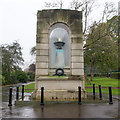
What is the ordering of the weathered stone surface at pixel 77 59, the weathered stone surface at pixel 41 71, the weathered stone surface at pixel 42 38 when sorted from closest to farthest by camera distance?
the weathered stone surface at pixel 41 71
the weathered stone surface at pixel 77 59
the weathered stone surface at pixel 42 38

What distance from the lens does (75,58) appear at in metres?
10.5

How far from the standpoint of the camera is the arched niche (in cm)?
1113

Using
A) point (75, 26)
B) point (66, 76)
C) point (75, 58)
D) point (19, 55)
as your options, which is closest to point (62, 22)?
point (75, 26)

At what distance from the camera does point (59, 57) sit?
11.2 metres

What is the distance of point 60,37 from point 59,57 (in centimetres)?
174

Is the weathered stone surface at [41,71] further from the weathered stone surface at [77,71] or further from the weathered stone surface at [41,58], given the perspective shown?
the weathered stone surface at [77,71]

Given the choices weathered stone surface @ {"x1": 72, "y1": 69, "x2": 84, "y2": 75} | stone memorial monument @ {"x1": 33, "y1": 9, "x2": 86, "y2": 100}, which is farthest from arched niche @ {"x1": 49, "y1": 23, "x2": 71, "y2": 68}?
weathered stone surface @ {"x1": 72, "y1": 69, "x2": 84, "y2": 75}

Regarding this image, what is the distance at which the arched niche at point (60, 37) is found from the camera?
11.1 m

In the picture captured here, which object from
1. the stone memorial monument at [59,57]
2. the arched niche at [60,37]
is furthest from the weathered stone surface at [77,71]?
the arched niche at [60,37]

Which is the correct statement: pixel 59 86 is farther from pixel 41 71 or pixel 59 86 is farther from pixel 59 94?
pixel 41 71

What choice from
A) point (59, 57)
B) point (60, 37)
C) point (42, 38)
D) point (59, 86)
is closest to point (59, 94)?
point (59, 86)

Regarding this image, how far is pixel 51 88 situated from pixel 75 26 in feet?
15.1

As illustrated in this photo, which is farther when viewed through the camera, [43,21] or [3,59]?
[3,59]

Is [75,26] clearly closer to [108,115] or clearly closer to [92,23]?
[108,115]
